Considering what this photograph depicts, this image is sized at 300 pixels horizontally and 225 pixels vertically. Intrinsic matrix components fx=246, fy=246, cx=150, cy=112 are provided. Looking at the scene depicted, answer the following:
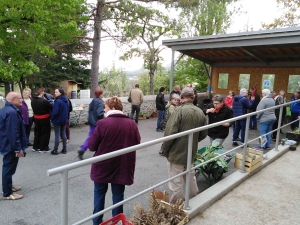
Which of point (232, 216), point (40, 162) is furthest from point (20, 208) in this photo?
point (232, 216)

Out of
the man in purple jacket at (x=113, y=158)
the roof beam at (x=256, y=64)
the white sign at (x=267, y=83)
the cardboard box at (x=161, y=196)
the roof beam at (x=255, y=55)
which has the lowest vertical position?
the cardboard box at (x=161, y=196)

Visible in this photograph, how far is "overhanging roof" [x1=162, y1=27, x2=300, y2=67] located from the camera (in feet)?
26.5

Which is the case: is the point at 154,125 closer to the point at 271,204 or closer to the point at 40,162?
the point at 40,162

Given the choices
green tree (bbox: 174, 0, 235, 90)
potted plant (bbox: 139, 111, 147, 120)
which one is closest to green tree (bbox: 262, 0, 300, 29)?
green tree (bbox: 174, 0, 235, 90)

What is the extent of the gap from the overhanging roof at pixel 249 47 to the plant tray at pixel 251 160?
16.6 ft

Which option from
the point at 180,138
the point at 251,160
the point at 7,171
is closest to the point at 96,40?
the point at 7,171

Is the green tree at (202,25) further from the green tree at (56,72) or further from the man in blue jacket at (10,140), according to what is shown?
the man in blue jacket at (10,140)

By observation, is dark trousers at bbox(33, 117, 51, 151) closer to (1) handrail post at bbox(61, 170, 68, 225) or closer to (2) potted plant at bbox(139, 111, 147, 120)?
(1) handrail post at bbox(61, 170, 68, 225)

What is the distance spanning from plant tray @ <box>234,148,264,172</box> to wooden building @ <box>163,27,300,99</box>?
5.05 m

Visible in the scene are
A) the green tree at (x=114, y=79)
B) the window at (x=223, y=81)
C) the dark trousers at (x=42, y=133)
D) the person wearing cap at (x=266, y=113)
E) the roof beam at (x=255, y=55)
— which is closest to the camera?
the person wearing cap at (x=266, y=113)

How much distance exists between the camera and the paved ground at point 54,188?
3295mm

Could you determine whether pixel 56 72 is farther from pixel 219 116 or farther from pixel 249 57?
pixel 219 116

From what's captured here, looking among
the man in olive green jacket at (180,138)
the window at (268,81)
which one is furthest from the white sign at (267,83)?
the man in olive green jacket at (180,138)

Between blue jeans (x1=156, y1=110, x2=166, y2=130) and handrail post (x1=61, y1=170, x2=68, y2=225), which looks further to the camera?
blue jeans (x1=156, y1=110, x2=166, y2=130)
